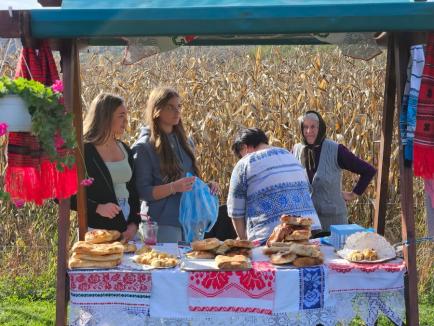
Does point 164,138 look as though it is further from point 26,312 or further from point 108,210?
point 26,312

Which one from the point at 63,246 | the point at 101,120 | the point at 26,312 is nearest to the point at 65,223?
the point at 63,246

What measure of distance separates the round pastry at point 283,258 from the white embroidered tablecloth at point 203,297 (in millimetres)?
61

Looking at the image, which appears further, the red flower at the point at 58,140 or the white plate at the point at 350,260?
the white plate at the point at 350,260

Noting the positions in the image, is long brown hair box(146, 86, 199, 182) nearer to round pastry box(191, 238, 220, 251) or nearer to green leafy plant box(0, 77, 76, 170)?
round pastry box(191, 238, 220, 251)

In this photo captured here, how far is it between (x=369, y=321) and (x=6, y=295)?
3836mm

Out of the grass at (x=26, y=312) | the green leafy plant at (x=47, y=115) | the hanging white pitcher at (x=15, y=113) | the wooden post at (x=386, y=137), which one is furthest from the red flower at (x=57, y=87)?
the grass at (x=26, y=312)

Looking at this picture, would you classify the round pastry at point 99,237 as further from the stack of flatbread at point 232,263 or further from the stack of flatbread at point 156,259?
the stack of flatbread at point 232,263

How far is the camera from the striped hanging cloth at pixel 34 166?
388 cm

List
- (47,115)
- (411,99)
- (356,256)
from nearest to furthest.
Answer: (47,115), (411,99), (356,256)

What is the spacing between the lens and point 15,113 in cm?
366

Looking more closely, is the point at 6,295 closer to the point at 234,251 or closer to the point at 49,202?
the point at 49,202

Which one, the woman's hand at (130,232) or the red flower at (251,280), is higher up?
the woman's hand at (130,232)

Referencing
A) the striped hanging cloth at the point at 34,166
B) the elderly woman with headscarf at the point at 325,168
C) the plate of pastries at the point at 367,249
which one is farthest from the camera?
the elderly woman with headscarf at the point at 325,168

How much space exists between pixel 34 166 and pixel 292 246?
4.87 feet
